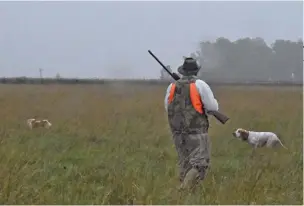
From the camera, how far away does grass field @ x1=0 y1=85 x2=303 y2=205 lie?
18.5 feet

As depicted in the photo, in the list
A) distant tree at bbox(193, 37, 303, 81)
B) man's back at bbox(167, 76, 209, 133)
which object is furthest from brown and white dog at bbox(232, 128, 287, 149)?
distant tree at bbox(193, 37, 303, 81)

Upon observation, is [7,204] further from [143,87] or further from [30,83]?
[30,83]

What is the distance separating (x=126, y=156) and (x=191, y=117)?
3.34 meters

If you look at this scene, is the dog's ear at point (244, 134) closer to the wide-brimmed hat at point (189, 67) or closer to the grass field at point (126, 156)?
the grass field at point (126, 156)

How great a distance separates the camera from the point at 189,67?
6707 mm

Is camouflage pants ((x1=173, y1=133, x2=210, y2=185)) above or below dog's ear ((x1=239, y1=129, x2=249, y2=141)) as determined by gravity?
above

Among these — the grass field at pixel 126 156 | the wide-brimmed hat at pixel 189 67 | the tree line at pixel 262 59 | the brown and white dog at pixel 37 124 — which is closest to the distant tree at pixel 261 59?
the tree line at pixel 262 59

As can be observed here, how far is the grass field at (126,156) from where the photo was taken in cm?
564

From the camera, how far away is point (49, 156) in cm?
916

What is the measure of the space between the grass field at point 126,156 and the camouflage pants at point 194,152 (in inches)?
7.8

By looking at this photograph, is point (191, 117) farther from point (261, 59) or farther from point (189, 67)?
point (261, 59)

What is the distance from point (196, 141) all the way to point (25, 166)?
1.97m

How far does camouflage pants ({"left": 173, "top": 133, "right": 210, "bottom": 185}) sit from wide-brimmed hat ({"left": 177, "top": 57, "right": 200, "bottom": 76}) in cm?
73

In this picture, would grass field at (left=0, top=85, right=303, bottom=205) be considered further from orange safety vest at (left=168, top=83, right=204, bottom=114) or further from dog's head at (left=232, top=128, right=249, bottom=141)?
orange safety vest at (left=168, top=83, right=204, bottom=114)
